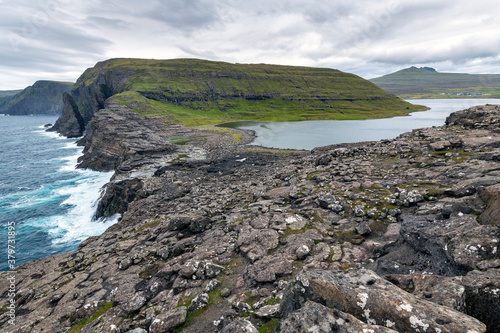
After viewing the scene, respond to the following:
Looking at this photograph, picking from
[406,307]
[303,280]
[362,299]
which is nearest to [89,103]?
[303,280]

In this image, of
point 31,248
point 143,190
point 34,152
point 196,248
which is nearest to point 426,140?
point 196,248

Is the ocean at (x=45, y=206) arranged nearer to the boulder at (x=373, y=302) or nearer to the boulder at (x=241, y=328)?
the boulder at (x=241, y=328)

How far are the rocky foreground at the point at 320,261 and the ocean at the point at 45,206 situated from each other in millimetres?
17417

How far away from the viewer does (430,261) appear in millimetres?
8766

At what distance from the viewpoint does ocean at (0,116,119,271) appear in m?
36.5

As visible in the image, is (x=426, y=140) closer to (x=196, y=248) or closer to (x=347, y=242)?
(x=347, y=242)

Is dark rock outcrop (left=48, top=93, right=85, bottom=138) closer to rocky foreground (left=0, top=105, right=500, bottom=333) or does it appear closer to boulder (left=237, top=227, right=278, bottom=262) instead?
rocky foreground (left=0, top=105, right=500, bottom=333)

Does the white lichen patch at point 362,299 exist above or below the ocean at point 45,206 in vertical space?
above

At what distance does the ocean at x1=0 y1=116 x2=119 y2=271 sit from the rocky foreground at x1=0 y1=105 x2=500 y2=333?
17417 millimetres

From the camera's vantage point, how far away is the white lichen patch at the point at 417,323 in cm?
486

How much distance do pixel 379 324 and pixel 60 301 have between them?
17.9 meters

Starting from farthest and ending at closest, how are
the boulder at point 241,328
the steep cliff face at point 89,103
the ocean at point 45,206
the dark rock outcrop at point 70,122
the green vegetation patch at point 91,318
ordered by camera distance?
the steep cliff face at point 89,103 → the dark rock outcrop at point 70,122 → the ocean at point 45,206 → the green vegetation patch at point 91,318 → the boulder at point 241,328

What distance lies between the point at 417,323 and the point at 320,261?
6233 mm

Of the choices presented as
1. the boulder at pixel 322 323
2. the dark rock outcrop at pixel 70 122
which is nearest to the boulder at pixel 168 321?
the boulder at pixel 322 323
